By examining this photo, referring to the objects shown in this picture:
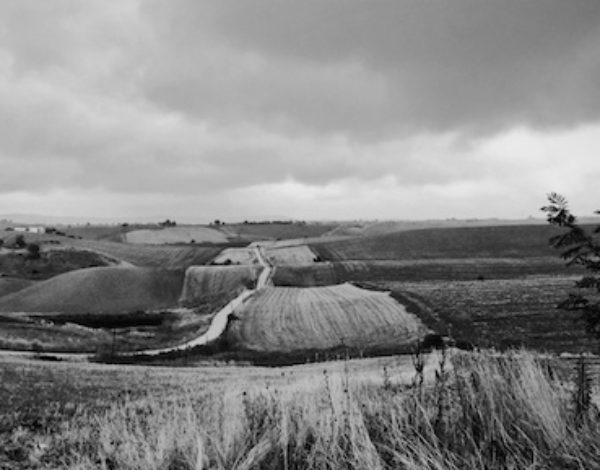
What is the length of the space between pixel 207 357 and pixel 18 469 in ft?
144

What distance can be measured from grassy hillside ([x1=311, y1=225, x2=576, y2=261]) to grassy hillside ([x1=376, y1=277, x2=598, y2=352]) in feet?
99.0

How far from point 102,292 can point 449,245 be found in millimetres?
73284

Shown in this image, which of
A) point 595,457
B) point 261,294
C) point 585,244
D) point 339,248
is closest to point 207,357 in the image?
point 261,294

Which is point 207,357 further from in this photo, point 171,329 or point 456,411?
Result: point 456,411

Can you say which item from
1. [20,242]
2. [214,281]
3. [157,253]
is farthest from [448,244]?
[20,242]

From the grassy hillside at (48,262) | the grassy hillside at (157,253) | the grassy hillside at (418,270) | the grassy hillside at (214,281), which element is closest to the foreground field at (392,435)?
the grassy hillside at (214,281)

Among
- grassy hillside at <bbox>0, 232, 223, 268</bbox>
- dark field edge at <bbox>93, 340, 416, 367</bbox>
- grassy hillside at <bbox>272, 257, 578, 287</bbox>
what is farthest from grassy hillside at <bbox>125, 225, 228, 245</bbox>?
dark field edge at <bbox>93, 340, 416, 367</bbox>

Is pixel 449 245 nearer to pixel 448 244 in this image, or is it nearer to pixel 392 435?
pixel 448 244

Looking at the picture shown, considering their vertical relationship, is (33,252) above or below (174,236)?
below

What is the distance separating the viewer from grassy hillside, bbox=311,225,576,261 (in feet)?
376

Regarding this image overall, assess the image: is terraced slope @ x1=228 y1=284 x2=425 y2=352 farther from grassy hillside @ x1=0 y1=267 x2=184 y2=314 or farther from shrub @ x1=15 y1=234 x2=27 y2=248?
shrub @ x1=15 y1=234 x2=27 y2=248

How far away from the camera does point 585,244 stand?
12.0 meters

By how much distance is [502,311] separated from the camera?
203 feet

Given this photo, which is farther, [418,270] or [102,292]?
[418,270]
